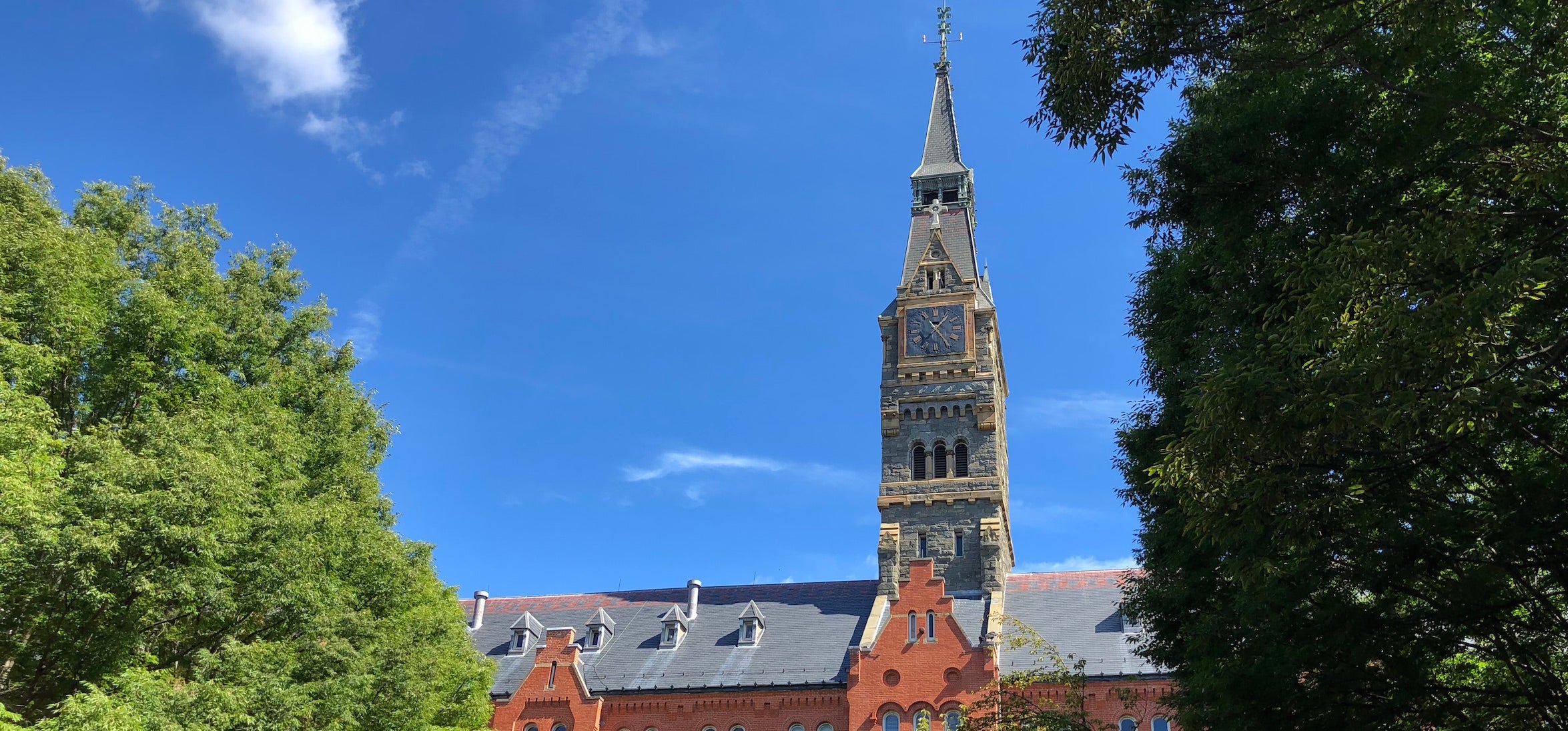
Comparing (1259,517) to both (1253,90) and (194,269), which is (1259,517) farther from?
(194,269)

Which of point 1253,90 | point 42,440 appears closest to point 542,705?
point 42,440

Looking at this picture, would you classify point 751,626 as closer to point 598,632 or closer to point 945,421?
point 598,632

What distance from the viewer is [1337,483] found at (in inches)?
452

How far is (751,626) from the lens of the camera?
47719 mm

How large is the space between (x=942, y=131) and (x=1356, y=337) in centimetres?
5289

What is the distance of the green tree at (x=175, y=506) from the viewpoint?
61.2ft

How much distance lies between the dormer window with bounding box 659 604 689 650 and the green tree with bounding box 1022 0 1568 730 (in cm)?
3350

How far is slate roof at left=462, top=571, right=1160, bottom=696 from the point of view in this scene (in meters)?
43.6

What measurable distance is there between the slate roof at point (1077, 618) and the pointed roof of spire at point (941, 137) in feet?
70.5

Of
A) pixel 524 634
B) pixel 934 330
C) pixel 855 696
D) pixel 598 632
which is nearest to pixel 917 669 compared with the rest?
pixel 855 696

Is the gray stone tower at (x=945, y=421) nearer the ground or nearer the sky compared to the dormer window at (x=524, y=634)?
nearer the sky

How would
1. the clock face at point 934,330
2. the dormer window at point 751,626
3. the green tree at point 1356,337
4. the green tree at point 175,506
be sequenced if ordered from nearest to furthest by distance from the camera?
1. the green tree at point 1356,337
2. the green tree at point 175,506
3. the dormer window at point 751,626
4. the clock face at point 934,330

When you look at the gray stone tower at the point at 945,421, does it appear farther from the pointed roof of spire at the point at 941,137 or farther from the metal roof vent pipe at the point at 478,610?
the metal roof vent pipe at the point at 478,610

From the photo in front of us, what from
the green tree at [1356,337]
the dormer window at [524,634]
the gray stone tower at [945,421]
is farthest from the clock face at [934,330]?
the green tree at [1356,337]
